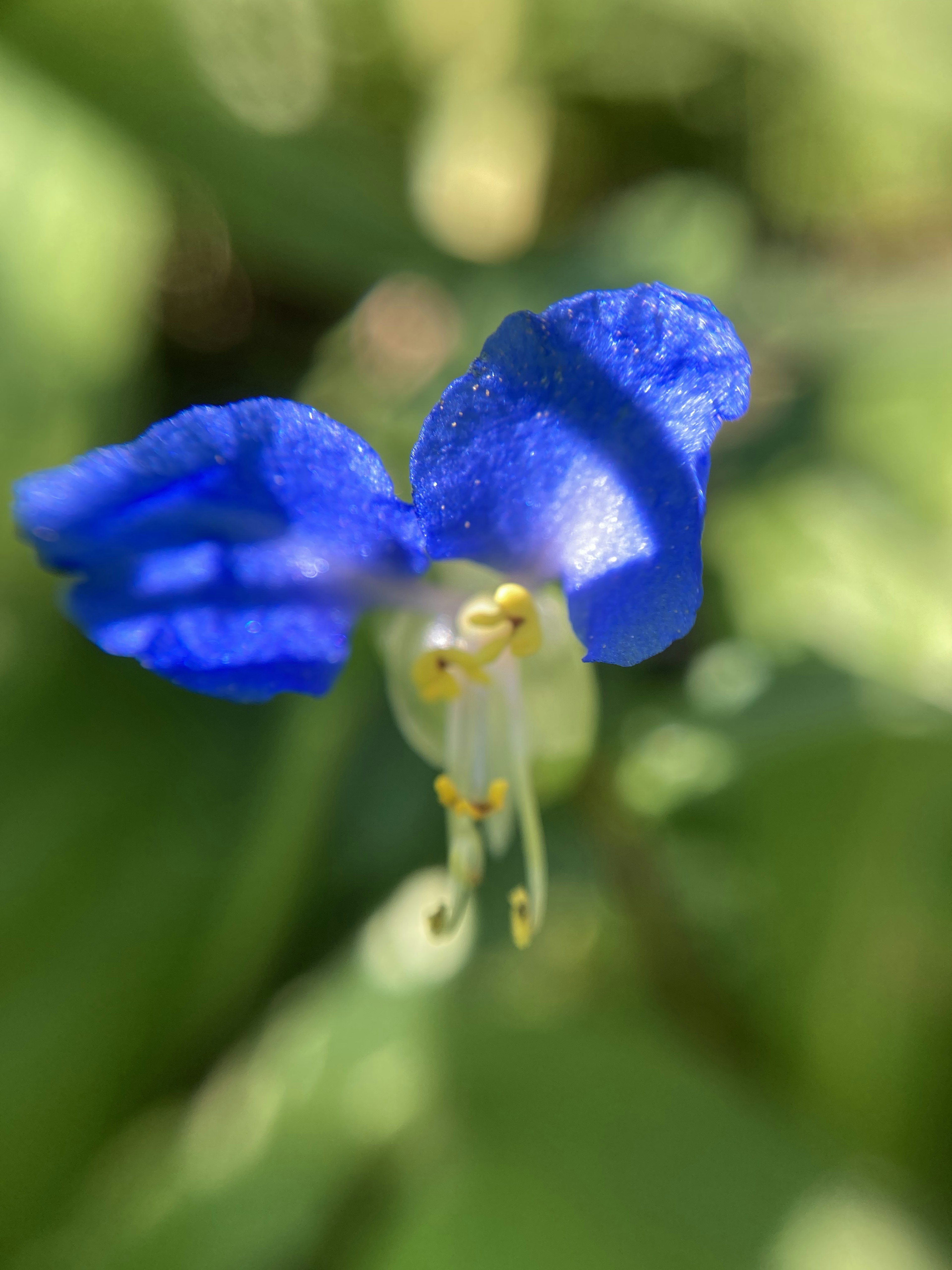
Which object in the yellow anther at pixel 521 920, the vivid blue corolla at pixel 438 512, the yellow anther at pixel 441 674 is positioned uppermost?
the vivid blue corolla at pixel 438 512

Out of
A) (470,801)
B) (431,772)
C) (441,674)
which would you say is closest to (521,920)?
(470,801)

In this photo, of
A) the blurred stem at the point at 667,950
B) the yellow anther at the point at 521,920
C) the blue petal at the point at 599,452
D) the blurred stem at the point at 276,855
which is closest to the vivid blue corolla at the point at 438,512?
the blue petal at the point at 599,452

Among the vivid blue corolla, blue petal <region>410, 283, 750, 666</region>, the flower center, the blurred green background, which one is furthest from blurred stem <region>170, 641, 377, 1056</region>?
blue petal <region>410, 283, 750, 666</region>

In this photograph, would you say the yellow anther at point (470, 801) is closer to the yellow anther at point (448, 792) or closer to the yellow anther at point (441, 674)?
the yellow anther at point (448, 792)

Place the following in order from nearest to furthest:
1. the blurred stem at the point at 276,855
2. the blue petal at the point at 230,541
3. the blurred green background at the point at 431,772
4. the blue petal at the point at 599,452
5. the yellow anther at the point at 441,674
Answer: the blue petal at the point at 599,452, the blue petal at the point at 230,541, the yellow anther at the point at 441,674, the blurred green background at the point at 431,772, the blurred stem at the point at 276,855

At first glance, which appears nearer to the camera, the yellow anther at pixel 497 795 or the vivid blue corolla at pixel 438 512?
the vivid blue corolla at pixel 438 512

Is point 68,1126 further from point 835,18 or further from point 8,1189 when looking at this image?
point 835,18
